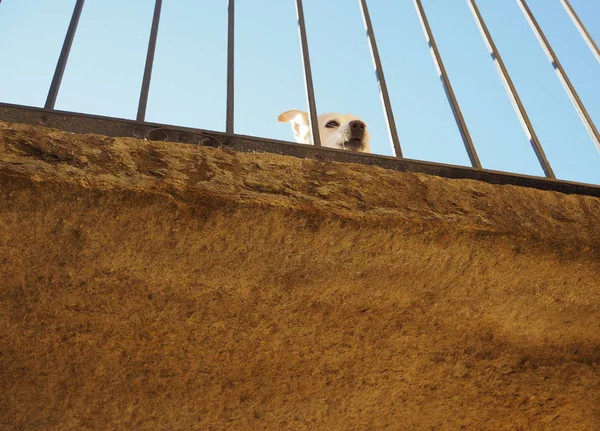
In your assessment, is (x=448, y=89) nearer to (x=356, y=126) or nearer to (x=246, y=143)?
(x=246, y=143)

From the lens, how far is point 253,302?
4.22ft

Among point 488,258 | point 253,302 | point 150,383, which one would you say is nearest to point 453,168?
point 488,258

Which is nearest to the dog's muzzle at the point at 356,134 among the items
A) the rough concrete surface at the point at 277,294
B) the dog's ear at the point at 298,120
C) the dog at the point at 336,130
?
the dog at the point at 336,130

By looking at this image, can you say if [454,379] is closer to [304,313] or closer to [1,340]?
[304,313]

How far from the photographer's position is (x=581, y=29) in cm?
213

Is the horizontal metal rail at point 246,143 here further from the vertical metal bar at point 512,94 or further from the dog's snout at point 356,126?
the dog's snout at point 356,126

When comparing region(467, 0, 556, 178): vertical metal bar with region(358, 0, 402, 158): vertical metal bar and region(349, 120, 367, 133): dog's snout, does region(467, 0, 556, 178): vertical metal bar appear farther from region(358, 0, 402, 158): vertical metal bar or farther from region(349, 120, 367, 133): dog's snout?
region(349, 120, 367, 133): dog's snout

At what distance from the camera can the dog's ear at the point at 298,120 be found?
4438 millimetres

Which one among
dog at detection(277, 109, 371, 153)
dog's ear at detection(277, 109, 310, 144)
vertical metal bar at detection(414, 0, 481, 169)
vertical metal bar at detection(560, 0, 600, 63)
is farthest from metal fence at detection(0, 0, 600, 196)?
dog's ear at detection(277, 109, 310, 144)

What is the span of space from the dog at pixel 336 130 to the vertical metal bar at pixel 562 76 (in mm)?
1407

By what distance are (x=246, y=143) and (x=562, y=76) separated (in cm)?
111

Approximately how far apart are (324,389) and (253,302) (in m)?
0.31

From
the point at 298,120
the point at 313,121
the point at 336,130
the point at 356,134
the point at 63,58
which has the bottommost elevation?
the point at 313,121

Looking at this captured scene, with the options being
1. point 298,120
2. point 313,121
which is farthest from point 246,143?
point 298,120
